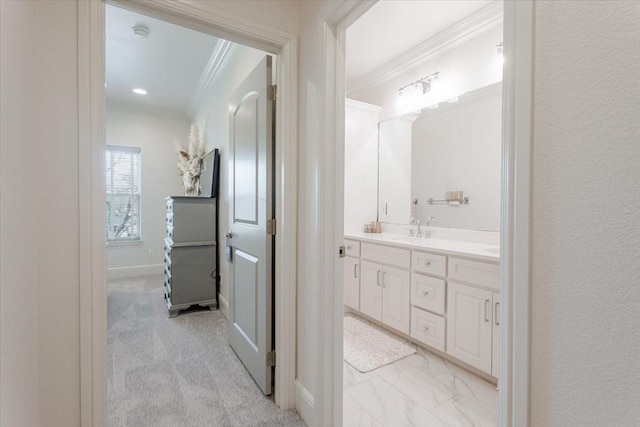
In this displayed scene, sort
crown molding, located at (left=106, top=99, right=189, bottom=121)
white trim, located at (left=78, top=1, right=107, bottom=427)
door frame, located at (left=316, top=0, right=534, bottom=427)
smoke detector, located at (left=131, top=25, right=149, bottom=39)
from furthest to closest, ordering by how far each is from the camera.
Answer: crown molding, located at (left=106, top=99, right=189, bottom=121)
smoke detector, located at (left=131, top=25, right=149, bottom=39)
white trim, located at (left=78, top=1, right=107, bottom=427)
door frame, located at (left=316, top=0, right=534, bottom=427)

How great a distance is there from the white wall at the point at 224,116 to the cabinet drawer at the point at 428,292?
1.65m

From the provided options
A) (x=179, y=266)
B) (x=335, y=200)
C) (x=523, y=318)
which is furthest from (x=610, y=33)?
(x=179, y=266)

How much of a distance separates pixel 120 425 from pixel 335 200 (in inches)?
65.6

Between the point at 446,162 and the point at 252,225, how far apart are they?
1.94m

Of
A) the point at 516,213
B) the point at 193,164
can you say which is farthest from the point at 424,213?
the point at 193,164

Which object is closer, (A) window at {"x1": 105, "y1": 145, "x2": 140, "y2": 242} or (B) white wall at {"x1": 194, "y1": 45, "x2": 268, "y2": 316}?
(B) white wall at {"x1": 194, "y1": 45, "x2": 268, "y2": 316}

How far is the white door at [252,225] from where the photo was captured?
1757mm

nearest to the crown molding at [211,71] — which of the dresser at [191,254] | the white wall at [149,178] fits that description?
the white wall at [149,178]

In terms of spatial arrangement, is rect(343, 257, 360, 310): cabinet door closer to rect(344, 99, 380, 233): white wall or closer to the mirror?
rect(344, 99, 380, 233): white wall

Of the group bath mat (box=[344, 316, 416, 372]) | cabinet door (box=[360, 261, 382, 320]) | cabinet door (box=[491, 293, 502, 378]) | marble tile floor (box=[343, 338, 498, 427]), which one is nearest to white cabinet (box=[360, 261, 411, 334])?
cabinet door (box=[360, 261, 382, 320])

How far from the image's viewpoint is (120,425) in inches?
60.8

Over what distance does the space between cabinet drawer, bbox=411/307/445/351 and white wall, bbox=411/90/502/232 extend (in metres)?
0.87

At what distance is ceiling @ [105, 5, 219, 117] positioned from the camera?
2607 millimetres

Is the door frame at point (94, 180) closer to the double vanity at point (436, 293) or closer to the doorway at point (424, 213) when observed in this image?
the doorway at point (424, 213)
